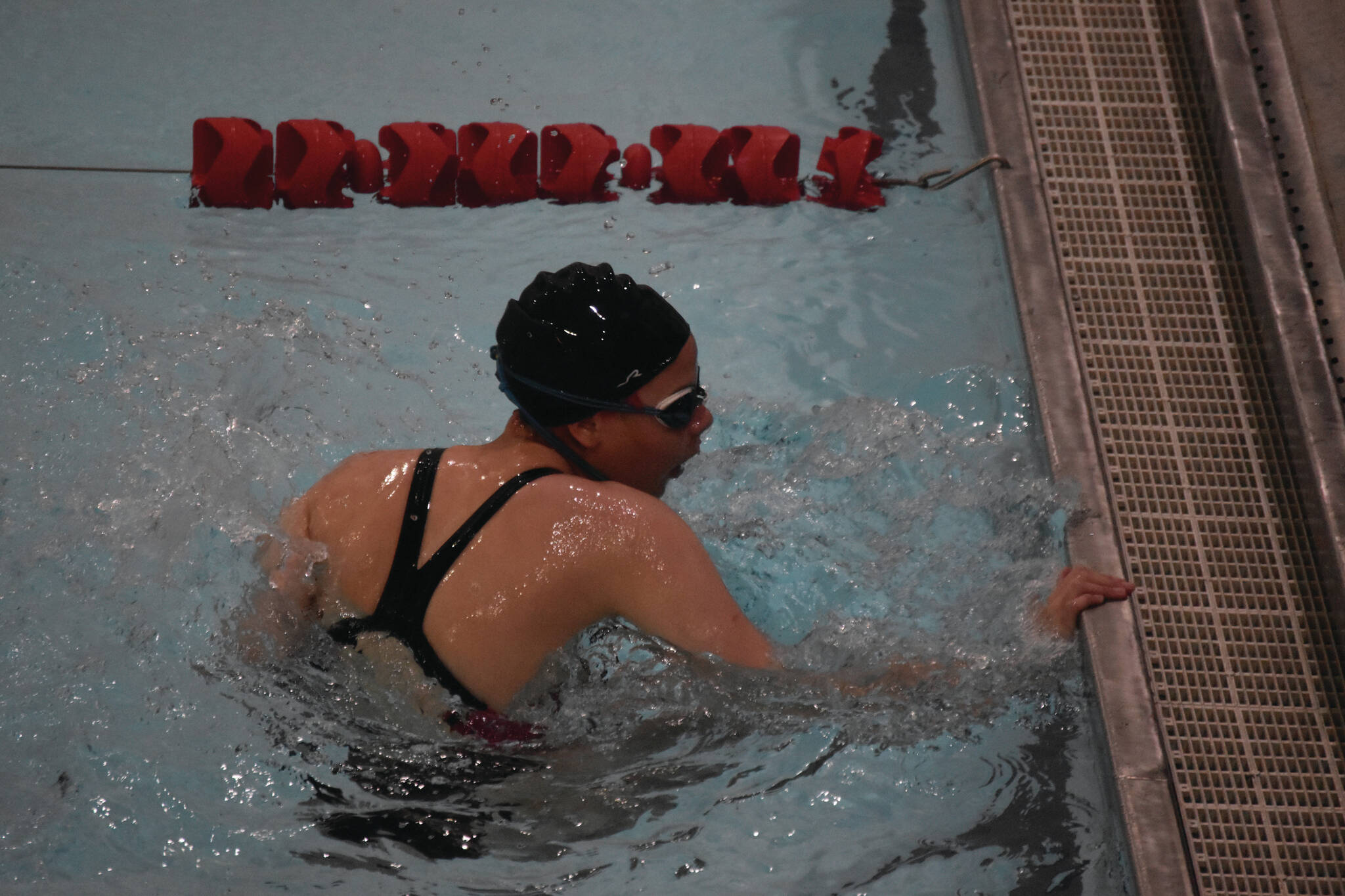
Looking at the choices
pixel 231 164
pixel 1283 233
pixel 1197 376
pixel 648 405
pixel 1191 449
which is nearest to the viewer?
pixel 648 405

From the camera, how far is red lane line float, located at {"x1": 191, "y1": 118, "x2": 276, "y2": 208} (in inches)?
161

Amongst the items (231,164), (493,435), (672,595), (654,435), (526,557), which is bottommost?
(672,595)

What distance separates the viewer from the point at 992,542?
10.8 ft

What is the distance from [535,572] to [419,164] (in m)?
2.47

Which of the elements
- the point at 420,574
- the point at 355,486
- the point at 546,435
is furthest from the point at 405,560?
the point at 546,435

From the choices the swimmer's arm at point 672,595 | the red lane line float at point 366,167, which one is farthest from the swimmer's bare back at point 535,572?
the red lane line float at point 366,167

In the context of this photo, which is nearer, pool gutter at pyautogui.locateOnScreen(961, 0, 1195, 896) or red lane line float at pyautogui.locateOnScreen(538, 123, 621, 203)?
pool gutter at pyautogui.locateOnScreen(961, 0, 1195, 896)

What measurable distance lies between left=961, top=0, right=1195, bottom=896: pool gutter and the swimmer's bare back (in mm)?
1063

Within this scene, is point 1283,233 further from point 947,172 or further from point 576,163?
point 576,163

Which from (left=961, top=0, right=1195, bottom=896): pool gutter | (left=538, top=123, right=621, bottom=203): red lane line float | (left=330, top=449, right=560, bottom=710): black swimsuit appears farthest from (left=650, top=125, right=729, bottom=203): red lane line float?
(left=330, top=449, right=560, bottom=710): black swimsuit

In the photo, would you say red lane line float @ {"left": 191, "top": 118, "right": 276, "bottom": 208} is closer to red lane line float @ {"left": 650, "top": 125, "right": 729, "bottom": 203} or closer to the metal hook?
red lane line float @ {"left": 650, "top": 125, "right": 729, "bottom": 203}

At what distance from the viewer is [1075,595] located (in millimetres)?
2541

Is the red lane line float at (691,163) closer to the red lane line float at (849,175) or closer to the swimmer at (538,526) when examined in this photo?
the red lane line float at (849,175)

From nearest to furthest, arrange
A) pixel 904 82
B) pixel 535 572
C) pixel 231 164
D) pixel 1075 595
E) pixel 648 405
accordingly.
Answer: pixel 535 572 < pixel 648 405 < pixel 1075 595 < pixel 231 164 < pixel 904 82
